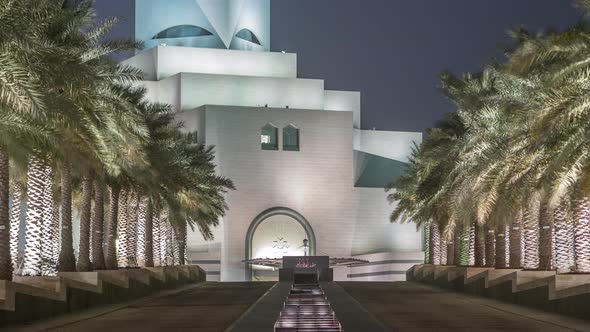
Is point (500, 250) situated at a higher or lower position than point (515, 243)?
lower

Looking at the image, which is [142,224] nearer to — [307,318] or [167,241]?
[167,241]

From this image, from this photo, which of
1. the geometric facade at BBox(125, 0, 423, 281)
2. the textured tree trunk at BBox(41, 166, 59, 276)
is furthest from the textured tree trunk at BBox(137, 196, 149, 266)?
the geometric facade at BBox(125, 0, 423, 281)

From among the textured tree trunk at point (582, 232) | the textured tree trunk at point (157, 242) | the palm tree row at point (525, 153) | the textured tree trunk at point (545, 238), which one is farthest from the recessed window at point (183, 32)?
the textured tree trunk at point (582, 232)

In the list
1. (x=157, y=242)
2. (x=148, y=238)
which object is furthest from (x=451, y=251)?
(x=148, y=238)

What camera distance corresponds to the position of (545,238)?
1015 inches

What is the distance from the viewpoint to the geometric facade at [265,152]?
6450cm

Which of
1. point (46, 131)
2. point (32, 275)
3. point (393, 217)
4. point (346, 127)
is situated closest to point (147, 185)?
point (32, 275)

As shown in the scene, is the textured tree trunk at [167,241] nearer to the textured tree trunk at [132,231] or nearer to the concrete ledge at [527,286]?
the textured tree trunk at [132,231]

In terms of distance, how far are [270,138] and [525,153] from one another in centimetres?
4601

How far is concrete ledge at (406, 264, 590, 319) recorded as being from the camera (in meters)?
20.8

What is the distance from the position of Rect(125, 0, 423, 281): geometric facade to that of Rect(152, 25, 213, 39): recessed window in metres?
0.07

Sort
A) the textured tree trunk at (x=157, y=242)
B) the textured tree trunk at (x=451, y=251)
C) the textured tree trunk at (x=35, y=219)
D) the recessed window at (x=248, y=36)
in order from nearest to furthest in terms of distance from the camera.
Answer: the textured tree trunk at (x=35, y=219) → the textured tree trunk at (x=157, y=242) → the textured tree trunk at (x=451, y=251) → the recessed window at (x=248, y=36)

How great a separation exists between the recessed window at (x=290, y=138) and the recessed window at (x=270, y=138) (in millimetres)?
560

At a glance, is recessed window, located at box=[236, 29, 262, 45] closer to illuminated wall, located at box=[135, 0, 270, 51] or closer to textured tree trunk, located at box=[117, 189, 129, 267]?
illuminated wall, located at box=[135, 0, 270, 51]
